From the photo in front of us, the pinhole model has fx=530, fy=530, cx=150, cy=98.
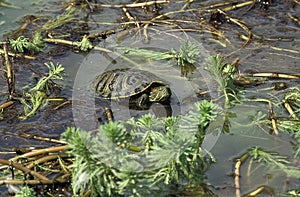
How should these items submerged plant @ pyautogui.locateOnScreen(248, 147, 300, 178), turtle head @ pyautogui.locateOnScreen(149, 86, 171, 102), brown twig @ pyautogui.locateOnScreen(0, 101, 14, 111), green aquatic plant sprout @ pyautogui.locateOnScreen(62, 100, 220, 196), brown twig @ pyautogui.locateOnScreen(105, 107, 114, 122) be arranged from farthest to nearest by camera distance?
turtle head @ pyautogui.locateOnScreen(149, 86, 171, 102)
brown twig @ pyautogui.locateOnScreen(0, 101, 14, 111)
brown twig @ pyautogui.locateOnScreen(105, 107, 114, 122)
submerged plant @ pyautogui.locateOnScreen(248, 147, 300, 178)
green aquatic plant sprout @ pyautogui.locateOnScreen(62, 100, 220, 196)

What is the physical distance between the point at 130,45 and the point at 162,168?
8.79 feet

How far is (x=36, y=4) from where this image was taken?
23.3 feet

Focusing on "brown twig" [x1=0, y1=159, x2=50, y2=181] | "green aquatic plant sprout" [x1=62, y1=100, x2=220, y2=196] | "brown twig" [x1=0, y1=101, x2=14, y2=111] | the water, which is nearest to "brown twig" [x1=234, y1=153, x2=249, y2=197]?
the water

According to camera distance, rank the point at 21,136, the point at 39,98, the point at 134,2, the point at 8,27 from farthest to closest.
Result: the point at 134,2 → the point at 8,27 → the point at 39,98 → the point at 21,136

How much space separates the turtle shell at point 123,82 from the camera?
5488 mm

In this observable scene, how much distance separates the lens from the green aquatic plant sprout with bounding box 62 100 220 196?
338cm

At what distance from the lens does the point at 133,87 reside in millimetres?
5602

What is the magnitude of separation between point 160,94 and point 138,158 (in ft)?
5.79

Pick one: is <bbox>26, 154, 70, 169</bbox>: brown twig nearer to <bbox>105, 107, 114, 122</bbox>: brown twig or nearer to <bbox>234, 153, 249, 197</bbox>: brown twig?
<bbox>105, 107, 114, 122</bbox>: brown twig

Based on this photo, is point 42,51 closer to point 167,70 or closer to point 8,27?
point 8,27

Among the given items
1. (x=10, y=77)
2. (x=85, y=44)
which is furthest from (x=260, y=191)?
(x=85, y=44)

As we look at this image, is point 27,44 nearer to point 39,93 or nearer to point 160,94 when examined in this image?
point 39,93

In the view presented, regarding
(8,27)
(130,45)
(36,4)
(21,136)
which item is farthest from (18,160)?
(36,4)

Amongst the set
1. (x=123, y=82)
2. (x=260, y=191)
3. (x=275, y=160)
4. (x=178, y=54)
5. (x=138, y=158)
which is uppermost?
(x=178, y=54)
